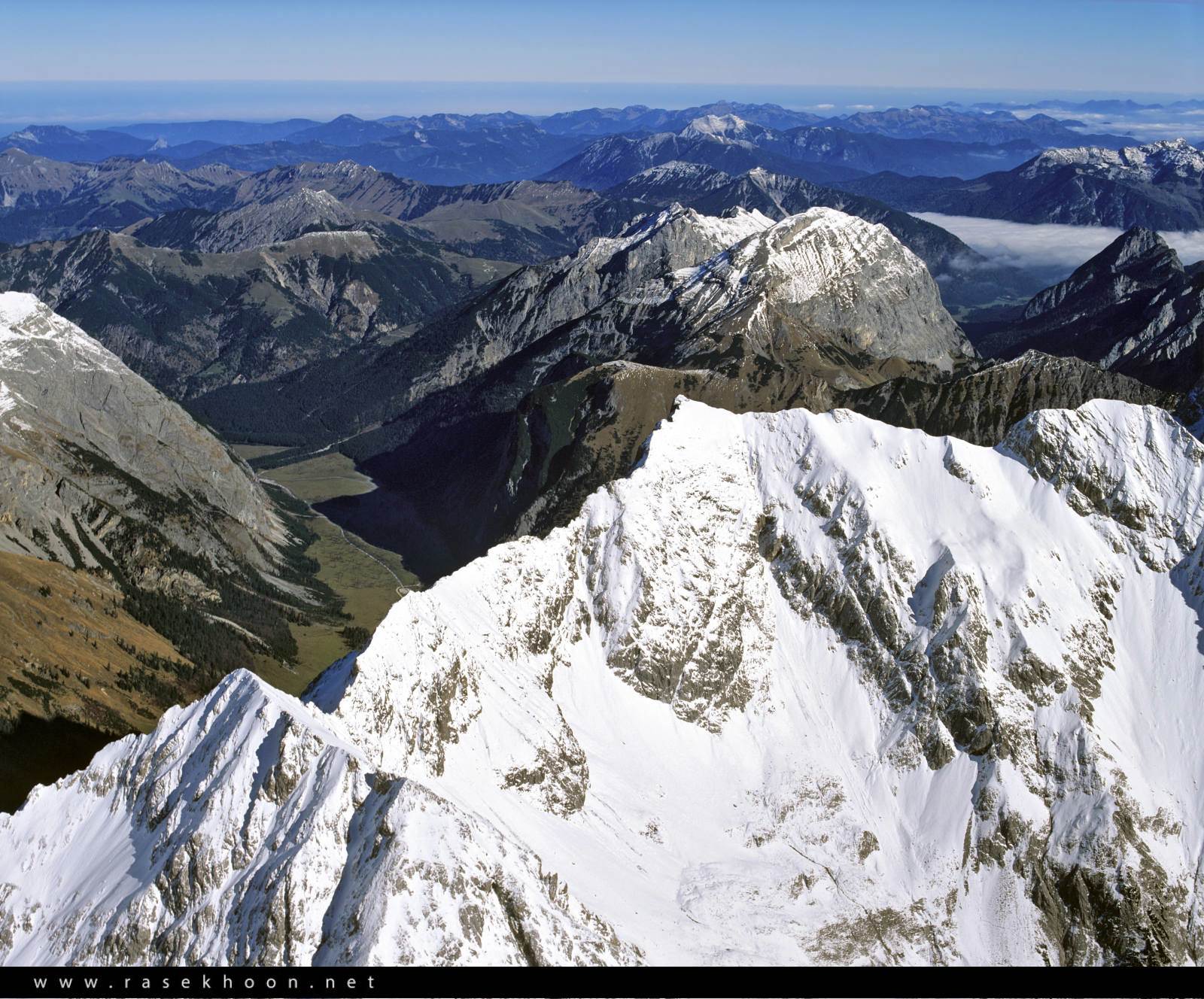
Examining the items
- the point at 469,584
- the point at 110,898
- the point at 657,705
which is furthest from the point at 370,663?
the point at 657,705

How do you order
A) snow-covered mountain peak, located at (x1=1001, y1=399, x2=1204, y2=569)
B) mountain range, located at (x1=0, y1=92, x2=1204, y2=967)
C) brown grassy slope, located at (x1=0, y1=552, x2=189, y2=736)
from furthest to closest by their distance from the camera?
1. brown grassy slope, located at (x1=0, y1=552, x2=189, y2=736)
2. snow-covered mountain peak, located at (x1=1001, y1=399, x2=1204, y2=569)
3. mountain range, located at (x1=0, y1=92, x2=1204, y2=967)

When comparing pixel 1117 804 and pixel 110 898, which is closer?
pixel 110 898

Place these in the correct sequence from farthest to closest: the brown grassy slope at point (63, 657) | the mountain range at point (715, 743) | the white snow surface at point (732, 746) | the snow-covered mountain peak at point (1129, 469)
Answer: the brown grassy slope at point (63, 657) < the snow-covered mountain peak at point (1129, 469) < the mountain range at point (715, 743) < the white snow surface at point (732, 746)

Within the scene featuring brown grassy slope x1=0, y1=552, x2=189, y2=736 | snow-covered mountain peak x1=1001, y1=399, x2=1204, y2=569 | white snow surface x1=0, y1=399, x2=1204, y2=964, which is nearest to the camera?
white snow surface x1=0, y1=399, x2=1204, y2=964

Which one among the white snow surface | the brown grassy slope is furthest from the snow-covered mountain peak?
the brown grassy slope

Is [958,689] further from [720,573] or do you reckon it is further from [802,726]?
[720,573]

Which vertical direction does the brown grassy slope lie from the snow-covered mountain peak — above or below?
below

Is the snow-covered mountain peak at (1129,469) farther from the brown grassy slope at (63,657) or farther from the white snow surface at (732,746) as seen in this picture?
the brown grassy slope at (63,657)

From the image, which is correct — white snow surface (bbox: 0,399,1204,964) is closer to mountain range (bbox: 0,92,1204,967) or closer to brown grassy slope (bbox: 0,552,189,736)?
mountain range (bbox: 0,92,1204,967)

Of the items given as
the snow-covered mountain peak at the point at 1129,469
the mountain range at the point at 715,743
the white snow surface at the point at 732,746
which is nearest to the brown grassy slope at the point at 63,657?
the mountain range at the point at 715,743
